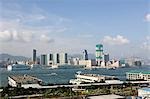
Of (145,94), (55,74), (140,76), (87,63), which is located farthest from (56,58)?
(145,94)

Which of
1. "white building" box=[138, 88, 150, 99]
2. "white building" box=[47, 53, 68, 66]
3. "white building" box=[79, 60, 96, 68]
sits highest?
"white building" box=[47, 53, 68, 66]

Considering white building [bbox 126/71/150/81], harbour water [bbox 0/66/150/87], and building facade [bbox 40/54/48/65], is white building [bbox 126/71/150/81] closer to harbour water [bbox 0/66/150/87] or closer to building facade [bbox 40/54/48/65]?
harbour water [bbox 0/66/150/87]

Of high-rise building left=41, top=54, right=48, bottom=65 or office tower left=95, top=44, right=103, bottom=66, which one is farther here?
office tower left=95, top=44, right=103, bottom=66

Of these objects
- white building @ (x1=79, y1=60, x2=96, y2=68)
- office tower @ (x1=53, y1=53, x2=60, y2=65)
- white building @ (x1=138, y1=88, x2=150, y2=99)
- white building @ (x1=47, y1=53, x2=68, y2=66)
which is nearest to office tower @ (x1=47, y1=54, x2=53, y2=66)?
white building @ (x1=47, y1=53, x2=68, y2=66)

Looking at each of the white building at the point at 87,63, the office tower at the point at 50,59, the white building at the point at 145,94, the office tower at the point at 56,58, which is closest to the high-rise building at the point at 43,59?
the office tower at the point at 50,59

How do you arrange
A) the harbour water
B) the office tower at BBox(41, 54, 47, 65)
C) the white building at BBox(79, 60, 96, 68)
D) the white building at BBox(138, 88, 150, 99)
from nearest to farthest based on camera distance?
the white building at BBox(138, 88, 150, 99)
the harbour water
the white building at BBox(79, 60, 96, 68)
the office tower at BBox(41, 54, 47, 65)

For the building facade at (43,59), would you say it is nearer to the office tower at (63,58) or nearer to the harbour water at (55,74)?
the office tower at (63,58)

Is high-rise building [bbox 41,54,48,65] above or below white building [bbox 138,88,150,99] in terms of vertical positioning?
above

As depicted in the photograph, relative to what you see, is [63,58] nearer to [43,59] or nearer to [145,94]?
[43,59]

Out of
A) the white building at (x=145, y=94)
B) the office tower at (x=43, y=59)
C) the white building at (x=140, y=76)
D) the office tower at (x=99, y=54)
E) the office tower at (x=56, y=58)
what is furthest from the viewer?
the office tower at (x=99, y=54)

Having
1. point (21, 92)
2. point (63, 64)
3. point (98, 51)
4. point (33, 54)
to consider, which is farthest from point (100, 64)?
point (21, 92)

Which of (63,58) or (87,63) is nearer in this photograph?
(87,63)
